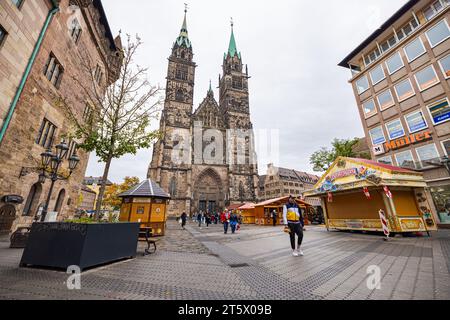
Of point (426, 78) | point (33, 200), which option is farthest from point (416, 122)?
point (33, 200)

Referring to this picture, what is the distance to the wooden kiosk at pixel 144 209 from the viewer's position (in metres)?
10.6

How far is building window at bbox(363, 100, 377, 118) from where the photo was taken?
18080mm

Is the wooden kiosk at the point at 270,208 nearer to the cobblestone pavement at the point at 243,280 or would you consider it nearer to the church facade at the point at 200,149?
the church facade at the point at 200,149

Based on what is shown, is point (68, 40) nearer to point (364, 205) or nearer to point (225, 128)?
point (364, 205)

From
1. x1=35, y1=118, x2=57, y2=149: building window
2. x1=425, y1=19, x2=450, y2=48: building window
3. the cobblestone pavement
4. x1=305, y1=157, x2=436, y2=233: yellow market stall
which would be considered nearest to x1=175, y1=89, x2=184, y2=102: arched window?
x1=35, y1=118, x2=57, y2=149: building window

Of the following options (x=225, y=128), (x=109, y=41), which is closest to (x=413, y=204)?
(x=109, y=41)

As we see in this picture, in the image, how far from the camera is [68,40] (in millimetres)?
10789

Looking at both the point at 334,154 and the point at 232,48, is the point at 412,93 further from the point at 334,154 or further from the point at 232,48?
the point at 232,48

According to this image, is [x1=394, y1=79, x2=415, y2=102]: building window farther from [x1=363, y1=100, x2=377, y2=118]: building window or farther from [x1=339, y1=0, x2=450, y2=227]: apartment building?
[x1=363, y1=100, x2=377, y2=118]: building window

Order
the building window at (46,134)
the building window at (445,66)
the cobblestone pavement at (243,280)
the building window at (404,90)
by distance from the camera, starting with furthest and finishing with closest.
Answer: the building window at (404,90) → the building window at (445,66) → the building window at (46,134) → the cobblestone pavement at (243,280)

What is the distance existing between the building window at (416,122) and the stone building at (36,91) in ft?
69.3

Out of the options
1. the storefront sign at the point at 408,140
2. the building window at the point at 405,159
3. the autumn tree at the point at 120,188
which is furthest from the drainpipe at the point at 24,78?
the autumn tree at the point at 120,188

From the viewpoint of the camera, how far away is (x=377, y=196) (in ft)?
34.0
